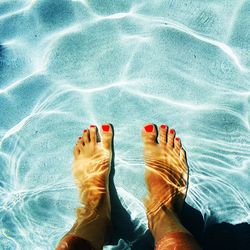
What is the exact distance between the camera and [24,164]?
272 centimetres

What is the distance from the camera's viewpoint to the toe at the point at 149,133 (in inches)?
103

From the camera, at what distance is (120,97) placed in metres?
2.62

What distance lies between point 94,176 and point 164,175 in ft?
1.83

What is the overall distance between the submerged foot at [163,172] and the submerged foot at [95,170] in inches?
11.8

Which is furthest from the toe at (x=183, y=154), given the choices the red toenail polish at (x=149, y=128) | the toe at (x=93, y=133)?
the toe at (x=93, y=133)

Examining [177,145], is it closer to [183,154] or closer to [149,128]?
[183,154]

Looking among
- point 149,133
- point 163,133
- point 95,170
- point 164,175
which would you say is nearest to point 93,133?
point 95,170

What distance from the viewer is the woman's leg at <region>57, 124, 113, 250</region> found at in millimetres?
2591

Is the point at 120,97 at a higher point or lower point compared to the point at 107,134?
higher

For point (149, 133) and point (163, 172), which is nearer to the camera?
point (149, 133)

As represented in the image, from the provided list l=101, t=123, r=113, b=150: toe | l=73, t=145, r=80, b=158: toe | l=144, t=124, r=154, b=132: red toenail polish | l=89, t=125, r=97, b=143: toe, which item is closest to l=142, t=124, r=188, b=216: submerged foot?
l=144, t=124, r=154, b=132: red toenail polish

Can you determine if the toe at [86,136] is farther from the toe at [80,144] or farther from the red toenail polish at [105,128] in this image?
the red toenail polish at [105,128]

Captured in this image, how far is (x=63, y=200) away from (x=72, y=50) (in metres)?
1.17

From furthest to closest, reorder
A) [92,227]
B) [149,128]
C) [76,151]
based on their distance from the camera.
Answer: [76,151] → [149,128] → [92,227]
